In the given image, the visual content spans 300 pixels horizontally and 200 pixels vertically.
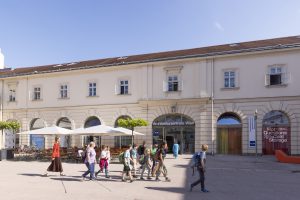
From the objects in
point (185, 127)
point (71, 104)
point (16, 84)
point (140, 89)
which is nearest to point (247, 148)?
point (185, 127)

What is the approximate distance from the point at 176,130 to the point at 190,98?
317 centimetres

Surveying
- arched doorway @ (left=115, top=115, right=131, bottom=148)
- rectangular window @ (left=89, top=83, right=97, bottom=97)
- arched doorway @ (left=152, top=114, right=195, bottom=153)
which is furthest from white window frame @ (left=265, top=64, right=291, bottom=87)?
rectangular window @ (left=89, top=83, right=97, bottom=97)

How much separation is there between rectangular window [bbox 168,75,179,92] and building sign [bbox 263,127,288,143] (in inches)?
313

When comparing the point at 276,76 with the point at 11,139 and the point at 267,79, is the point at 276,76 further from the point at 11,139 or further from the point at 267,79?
the point at 11,139

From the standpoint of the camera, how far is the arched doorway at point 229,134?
91.7ft

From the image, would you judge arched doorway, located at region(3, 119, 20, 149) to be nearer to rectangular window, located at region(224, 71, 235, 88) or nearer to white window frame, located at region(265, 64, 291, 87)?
rectangular window, located at region(224, 71, 235, 88)

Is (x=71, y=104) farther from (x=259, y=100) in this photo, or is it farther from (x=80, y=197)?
(x=80, y=197)

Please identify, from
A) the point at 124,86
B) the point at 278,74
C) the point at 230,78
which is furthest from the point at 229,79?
the point at 124,86

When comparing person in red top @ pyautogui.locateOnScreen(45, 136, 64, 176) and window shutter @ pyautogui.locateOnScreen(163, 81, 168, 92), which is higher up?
window shutter @ pyautogui.locateOnScreen(163, 81, 168, 92)

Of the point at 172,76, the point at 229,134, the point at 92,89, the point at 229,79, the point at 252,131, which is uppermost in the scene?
the point at 172,76

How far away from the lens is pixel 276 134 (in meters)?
26.8

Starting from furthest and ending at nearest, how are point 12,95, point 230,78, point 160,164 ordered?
point 12,95 < point 230,78 < point 160,164

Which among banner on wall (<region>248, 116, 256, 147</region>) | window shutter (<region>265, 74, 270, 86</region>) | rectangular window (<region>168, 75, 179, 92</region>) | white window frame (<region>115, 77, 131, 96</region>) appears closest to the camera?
banner on wall (<region>248, 116, 256, 147</region>)

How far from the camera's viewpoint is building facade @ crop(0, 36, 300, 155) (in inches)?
1047
